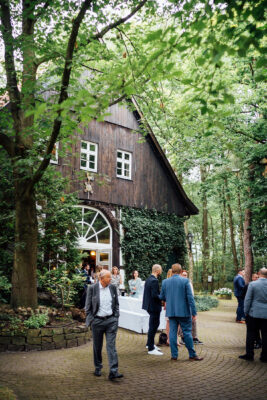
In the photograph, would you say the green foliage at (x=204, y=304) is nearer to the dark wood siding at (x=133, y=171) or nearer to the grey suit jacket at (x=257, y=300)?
the dark wood siding at (x=133, y=171)

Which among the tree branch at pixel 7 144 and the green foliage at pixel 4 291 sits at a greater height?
the tree branch at pixel 7 144

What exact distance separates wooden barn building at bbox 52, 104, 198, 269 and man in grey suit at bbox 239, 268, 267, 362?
826 centimetres

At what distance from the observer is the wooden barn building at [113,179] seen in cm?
1502

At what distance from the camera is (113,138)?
16.6 m

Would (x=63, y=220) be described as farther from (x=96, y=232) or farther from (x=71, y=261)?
(x=96, y=232)

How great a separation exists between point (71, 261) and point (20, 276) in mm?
3497

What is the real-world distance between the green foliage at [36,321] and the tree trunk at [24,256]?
44 centimetres

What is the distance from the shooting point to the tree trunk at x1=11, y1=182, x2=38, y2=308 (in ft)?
28.3

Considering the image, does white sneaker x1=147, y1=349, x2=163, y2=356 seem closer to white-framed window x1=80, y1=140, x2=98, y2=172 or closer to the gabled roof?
white-framed window x1=80, y1=140, x2=98, y2=172

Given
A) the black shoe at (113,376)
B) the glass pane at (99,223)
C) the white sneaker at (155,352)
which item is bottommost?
the white sneaker at (155,352)

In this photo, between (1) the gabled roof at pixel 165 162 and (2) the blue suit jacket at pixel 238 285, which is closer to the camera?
(2) the blue suit jacket at pixel 238 285

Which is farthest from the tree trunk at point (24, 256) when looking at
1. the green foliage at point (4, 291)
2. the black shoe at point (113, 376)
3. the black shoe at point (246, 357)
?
the black shoe at point (246, 357)

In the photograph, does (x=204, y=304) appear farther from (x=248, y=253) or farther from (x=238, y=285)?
(x=238, y=285)

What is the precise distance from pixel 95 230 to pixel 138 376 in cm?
980
